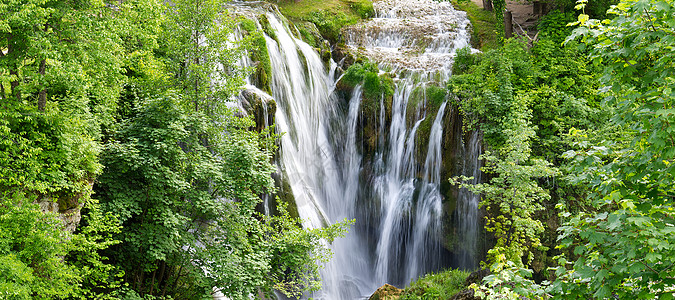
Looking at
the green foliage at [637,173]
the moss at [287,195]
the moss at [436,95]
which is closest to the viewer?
the green foliage at [637,173]

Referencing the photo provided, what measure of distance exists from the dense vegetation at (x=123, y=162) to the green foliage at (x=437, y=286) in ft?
14.4

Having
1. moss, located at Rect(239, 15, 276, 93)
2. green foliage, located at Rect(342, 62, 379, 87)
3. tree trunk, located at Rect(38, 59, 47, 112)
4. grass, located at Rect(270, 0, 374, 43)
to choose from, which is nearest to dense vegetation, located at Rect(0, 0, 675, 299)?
tree trunk, located at Rect(38, 59, 47, 112)

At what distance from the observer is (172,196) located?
9539mm

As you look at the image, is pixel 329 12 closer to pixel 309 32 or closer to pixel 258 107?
pixel 309 32

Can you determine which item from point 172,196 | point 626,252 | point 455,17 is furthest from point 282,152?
point 455,17

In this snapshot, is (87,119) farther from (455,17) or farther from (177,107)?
(455,17)

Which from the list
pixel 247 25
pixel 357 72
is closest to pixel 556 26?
pixel 357 72

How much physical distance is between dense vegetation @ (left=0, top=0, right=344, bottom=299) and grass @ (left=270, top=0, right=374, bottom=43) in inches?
467

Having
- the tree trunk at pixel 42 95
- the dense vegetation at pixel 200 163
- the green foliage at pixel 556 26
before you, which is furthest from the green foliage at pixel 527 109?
the tree trunk at pixel 42 95

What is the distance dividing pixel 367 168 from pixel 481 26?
10720 millimetres

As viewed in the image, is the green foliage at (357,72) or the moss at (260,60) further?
the green foliage at (357,72)

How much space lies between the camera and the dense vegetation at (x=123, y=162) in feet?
21.7

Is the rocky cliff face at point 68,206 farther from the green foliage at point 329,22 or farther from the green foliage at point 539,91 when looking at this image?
the green foliage at point 329,22

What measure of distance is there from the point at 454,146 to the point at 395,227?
364cm
